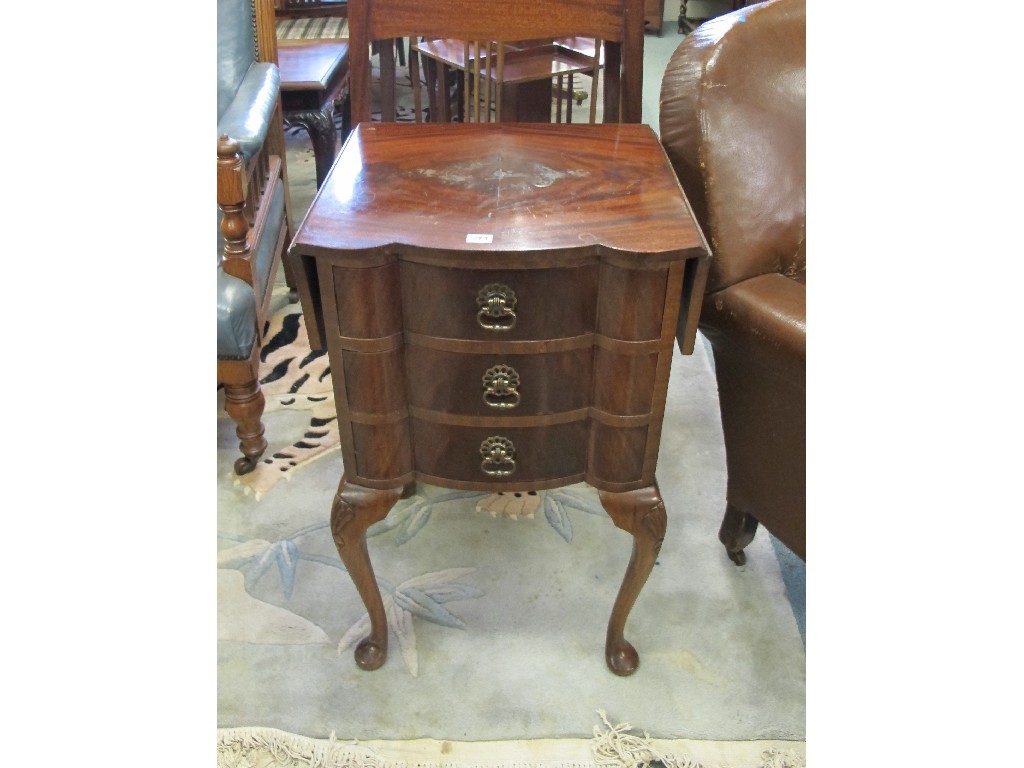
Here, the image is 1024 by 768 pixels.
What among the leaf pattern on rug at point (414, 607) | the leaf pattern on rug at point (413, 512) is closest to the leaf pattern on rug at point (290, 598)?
the leaf pattern on rug at point (414, 607)

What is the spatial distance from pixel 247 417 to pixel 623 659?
87 cm

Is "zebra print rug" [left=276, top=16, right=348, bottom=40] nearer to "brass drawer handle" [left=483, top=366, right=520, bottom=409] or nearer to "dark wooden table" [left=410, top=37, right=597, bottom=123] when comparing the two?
"dark wooden table" [left=410, top=37, right=597, bottom=123]

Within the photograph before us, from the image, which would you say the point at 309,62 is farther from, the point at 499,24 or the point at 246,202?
the point at 499,24

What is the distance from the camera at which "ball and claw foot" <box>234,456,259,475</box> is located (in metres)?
1.79

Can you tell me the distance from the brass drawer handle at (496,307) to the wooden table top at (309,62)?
155cm

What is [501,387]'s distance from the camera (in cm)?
110

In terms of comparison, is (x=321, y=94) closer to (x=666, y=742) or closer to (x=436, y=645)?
(x=436, y=645)

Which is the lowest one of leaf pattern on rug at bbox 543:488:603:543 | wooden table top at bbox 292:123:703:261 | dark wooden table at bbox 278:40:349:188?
leaf pattern on rug at bbox 543:488:603:543

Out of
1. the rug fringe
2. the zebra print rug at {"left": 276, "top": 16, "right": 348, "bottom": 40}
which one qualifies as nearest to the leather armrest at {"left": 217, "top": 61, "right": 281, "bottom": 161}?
the zebra print rug at {"left": 276, "top": 16, "right": 348, "bottom": 40}

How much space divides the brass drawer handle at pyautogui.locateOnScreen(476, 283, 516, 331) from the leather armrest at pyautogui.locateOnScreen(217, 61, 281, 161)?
0.75 metres

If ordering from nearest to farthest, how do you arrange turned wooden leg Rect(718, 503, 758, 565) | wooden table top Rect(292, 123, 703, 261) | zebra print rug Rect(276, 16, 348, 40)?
wooden table top Rect(292, 123, 703, 261), turned wooden leg Rect(718, 503, 758, 565), zebra print rug Rect(276, 16, 348, 40)

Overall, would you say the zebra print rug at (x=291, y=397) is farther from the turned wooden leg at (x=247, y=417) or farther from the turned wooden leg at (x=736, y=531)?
the turned wooden leg at (x=736, y=531)

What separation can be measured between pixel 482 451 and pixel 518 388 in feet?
0.38

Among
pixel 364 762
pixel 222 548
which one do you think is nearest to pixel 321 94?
pixel 222 548
